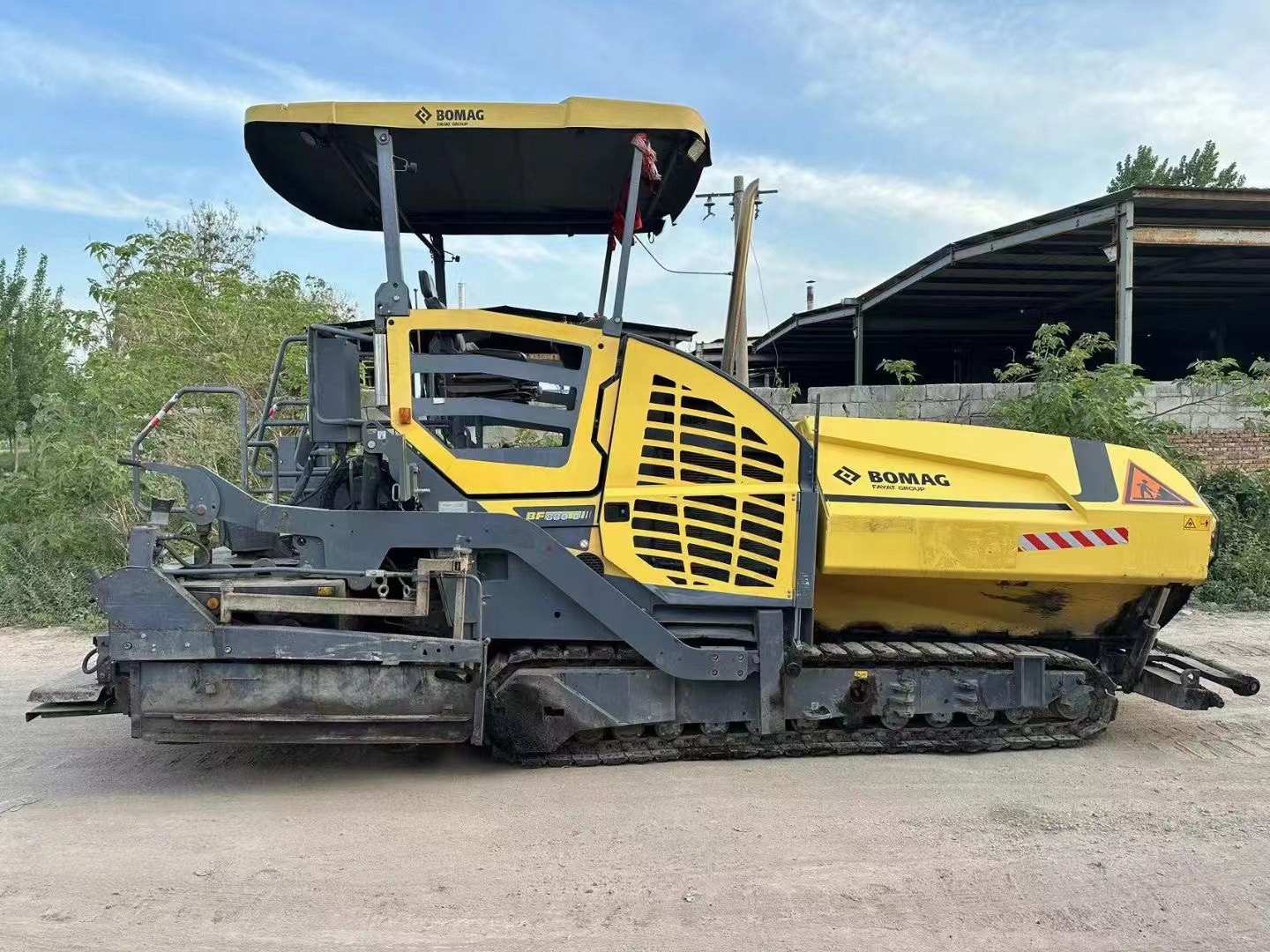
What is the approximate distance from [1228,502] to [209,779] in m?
9.65

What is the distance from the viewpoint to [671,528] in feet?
12.2

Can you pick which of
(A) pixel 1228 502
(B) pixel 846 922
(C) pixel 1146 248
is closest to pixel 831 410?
(A) pixel 1228 502

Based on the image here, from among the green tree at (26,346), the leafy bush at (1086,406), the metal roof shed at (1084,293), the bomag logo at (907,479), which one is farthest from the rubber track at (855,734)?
the green tree at (26,346)

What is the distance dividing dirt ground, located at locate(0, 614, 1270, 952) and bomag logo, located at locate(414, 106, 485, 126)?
293 cm

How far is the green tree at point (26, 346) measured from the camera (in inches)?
511

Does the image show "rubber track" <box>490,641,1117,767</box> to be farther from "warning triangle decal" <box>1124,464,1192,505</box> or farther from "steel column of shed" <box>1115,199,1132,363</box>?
"steel column of shed" <box>1115,199,1132,363</box>

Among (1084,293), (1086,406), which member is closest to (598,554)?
(1086,406)

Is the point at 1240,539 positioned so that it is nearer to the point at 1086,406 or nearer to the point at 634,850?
the point at 1086,406

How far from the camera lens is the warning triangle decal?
3.92 meters

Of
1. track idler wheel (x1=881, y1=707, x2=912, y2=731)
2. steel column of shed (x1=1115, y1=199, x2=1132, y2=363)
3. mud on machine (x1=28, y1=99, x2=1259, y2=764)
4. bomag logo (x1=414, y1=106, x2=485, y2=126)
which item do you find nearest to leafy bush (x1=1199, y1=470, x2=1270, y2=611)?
steel column of shed (x1=1115, y1=199, x2=1132, y2=363)

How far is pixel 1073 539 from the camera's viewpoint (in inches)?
151

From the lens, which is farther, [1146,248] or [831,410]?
[1146,248]

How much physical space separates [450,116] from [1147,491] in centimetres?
373

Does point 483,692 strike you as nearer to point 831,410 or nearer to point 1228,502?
point 831,410
